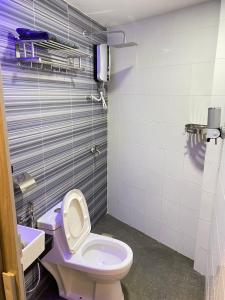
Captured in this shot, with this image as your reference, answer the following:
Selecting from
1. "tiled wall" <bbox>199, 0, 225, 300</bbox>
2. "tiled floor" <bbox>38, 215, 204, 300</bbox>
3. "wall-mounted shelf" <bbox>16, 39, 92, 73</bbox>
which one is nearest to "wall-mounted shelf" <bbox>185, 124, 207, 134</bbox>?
"tiled wall" <bbox>199, 0, 225, 300</bbox>

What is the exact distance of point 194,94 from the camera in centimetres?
196

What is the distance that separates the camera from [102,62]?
87.4 inches

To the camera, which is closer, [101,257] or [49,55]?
[49,55]

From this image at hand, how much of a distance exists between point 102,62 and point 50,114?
2.83 ft

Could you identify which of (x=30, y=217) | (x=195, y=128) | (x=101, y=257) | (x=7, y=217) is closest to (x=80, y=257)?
(x=101, y=257)

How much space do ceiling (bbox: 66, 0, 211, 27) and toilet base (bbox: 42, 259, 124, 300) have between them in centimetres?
210

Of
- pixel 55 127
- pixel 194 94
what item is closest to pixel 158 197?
pixel 194 94

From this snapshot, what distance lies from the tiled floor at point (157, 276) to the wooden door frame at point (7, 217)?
1489 millimetres

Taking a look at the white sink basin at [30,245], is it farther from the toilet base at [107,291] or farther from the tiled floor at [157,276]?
the tiled floor at [157,276]

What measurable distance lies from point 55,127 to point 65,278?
1.21 metres

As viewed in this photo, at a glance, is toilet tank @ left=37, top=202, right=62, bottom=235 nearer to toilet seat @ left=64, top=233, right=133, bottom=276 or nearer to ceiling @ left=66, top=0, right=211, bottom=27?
toilet seat @ left=64, top=233, right=133, bottom=276

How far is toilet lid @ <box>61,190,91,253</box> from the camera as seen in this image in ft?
5.41

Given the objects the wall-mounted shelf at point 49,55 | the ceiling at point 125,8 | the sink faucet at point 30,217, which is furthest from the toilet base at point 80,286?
the ceiling at point 125,8

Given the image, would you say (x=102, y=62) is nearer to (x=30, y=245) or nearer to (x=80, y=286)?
(x=30, y=245)
